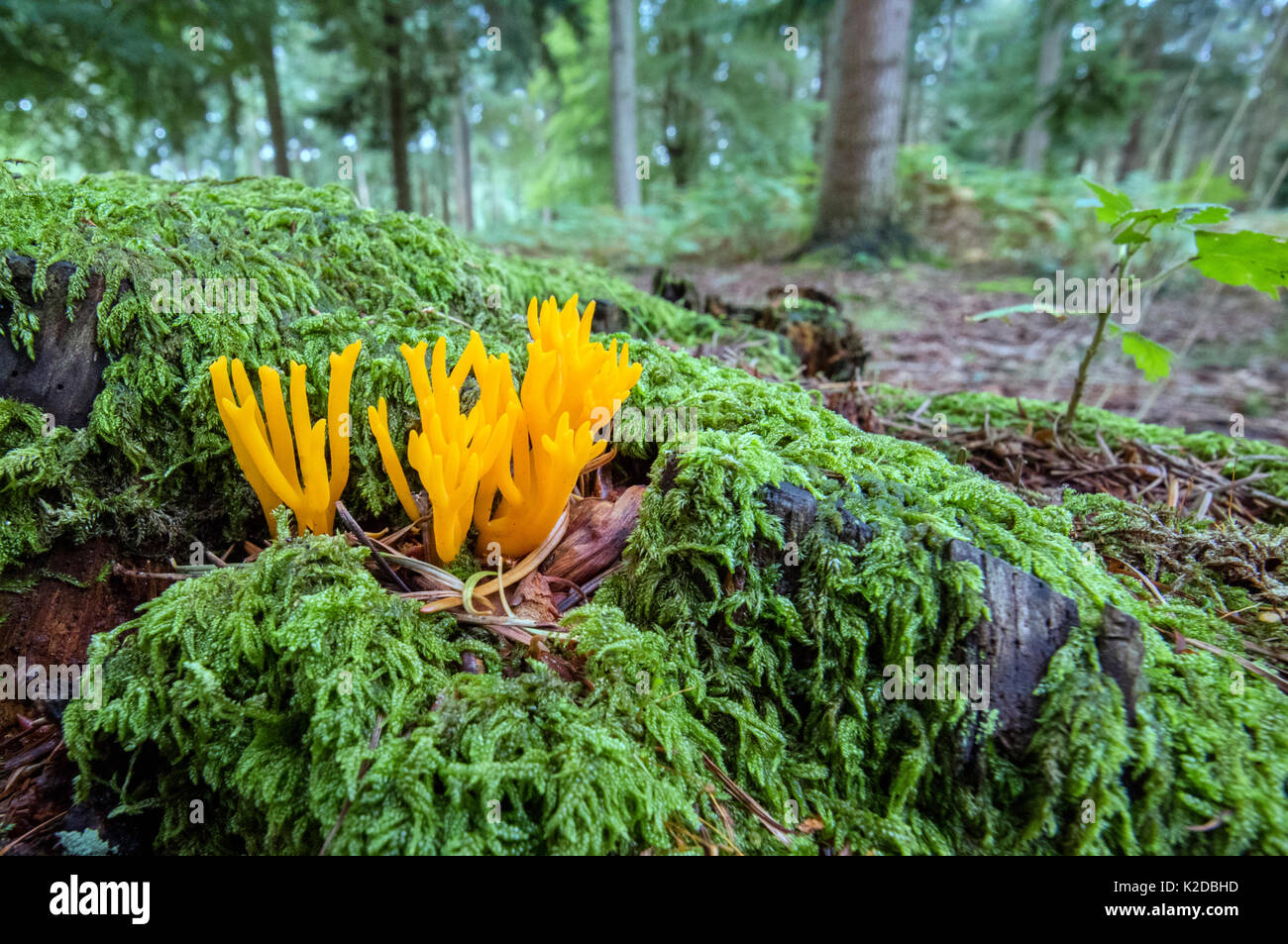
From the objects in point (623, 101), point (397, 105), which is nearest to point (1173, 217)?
point (397, 105)

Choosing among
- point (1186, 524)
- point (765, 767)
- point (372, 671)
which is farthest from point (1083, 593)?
point (372, 671)

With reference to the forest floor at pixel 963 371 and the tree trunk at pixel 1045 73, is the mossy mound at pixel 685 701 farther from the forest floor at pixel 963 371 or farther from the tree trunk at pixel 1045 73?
the tree trunk at pixel 1045 73

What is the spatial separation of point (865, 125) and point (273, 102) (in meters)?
8.08

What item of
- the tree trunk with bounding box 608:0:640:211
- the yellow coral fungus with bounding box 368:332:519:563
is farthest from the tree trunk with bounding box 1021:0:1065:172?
the yellow coral fungus with bounding box 368:332:519:563

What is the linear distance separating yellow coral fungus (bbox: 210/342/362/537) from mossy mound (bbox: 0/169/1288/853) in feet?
0.59

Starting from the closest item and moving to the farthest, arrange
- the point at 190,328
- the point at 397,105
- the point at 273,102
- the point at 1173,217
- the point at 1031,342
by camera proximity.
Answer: the point at 190,328 → the point at 1173,217 → the point at 1031,342 → the point at 397,105 → the point at 273,102

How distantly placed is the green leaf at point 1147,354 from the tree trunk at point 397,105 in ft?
25.1

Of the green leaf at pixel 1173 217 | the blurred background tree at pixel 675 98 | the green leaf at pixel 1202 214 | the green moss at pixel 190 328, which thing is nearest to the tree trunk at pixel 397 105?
the blurred background tree at pixel 675 98

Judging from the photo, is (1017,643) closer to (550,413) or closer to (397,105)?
(550,413)

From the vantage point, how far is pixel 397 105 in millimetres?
8555

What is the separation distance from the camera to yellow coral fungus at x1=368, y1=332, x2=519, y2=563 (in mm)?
1406

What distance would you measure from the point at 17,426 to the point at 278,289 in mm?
782

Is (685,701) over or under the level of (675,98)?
under

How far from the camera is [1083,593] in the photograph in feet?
4.46
